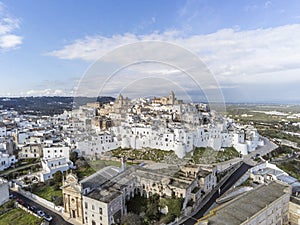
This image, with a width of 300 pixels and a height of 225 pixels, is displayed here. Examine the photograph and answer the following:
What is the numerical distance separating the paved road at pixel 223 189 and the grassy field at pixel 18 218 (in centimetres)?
758

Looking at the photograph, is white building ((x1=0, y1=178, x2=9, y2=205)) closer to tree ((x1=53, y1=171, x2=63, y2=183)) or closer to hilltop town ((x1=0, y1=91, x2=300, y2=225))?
hilltop town ((x1=0, y1=91, x2=300, y2=225))

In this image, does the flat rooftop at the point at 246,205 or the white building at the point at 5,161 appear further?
the white building at the point at 5,161

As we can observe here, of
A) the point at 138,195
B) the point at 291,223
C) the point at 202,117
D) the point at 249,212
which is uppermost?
the point at 202,117

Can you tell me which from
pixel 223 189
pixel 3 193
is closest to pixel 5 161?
pixel 3 193

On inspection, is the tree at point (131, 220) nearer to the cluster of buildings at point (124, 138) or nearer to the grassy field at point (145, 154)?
the grassy field at point (145, 154)

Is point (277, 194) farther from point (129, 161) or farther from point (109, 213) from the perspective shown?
point (129, 161)

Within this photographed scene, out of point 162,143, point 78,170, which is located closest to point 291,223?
point 162,143

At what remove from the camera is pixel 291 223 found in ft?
35.1

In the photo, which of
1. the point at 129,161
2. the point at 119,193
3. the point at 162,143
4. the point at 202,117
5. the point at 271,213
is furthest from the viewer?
the point at 202,117

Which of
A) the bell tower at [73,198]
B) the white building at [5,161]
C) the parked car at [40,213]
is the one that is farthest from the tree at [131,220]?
the white building at [5,161]

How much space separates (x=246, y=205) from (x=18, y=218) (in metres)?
11.5

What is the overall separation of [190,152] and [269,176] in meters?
6.21

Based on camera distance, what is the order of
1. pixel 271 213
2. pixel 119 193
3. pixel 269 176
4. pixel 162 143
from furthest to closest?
pixel 162 143 → pixel 269 176 → pixel 119 193 → pixel 271 213

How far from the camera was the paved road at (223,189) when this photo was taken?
10.6m
